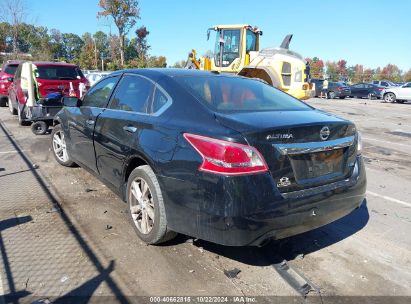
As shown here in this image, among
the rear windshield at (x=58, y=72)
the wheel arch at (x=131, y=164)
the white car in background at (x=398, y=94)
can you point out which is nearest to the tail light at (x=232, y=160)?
the wheel arch at (x=131, y=164)

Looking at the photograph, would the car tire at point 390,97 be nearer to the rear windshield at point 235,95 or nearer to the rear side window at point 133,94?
the rear windshield at point 235,95

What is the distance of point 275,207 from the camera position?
2764mm

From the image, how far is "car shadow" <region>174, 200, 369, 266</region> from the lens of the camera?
3.46 m

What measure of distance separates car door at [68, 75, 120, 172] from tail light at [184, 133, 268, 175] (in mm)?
2168

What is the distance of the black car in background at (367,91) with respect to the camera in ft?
104

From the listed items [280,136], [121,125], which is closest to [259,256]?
[280,136]

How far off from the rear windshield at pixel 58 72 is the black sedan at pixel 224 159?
658 cm

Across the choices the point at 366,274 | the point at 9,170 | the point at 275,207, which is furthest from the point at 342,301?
the point at 9,170

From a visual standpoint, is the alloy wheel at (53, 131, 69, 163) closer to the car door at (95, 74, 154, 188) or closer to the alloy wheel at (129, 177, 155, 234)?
the car door at (95, 74, 154, 188)

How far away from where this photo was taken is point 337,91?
31.7 metres

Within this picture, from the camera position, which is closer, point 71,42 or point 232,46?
point 232,46

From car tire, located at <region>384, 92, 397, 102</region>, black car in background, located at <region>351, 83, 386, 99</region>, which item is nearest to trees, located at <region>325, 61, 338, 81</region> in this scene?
black car in background, located at <region>351, 83, 386, 99</region>

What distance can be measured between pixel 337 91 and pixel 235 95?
30.4 m

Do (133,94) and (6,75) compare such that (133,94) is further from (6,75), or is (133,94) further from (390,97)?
(390,97)
